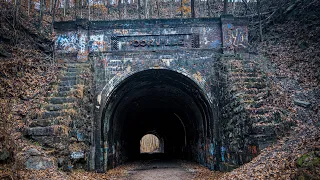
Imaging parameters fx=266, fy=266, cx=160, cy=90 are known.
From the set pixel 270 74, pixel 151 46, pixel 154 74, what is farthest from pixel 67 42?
pixel 270 74

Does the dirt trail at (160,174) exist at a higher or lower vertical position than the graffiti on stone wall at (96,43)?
lower

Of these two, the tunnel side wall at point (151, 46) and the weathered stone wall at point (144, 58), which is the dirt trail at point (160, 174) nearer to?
the weathered stone wall at point (144, 58)

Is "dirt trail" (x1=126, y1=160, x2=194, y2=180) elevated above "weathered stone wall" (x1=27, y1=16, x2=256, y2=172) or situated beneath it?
situated beneath

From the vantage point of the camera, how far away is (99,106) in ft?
40.5

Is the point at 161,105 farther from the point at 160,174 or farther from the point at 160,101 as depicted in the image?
the point at 160,174

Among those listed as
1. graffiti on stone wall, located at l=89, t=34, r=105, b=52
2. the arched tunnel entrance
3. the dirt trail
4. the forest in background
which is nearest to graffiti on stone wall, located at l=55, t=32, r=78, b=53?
graffiti on stone wall, located at l=89, t=34, r=105, b=52

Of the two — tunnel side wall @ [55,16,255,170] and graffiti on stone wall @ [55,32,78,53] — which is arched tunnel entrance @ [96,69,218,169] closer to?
tunnel side wall @ [55,16,255,170]

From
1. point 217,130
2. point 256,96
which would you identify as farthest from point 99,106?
point 256,96

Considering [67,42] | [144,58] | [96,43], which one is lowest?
[144,58]

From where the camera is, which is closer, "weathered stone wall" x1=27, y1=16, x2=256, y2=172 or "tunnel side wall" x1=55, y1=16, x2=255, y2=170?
"weathered stone wall" x1=27, y1=16, x2=256, y2=172

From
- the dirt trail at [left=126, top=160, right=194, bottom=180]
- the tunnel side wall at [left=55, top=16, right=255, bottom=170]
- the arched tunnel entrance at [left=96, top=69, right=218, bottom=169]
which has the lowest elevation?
the dirt trail at [left=126, top=160, right=194, bottom=180]

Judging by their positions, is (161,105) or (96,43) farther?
(161,105)

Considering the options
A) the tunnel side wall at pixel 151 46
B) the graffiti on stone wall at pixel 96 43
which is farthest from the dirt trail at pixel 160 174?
the graffiti on stone wall at pixel 96 43

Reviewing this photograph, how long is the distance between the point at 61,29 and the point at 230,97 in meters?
8.98
